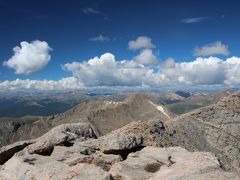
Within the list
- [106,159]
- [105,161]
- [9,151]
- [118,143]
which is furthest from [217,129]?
[105,161]

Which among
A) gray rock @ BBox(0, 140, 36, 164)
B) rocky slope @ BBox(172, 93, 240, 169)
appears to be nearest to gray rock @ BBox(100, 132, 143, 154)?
gray rock @ BBox(0, 140, 36, 164)

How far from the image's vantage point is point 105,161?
39.2 m

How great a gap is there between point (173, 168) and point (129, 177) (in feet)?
14.6

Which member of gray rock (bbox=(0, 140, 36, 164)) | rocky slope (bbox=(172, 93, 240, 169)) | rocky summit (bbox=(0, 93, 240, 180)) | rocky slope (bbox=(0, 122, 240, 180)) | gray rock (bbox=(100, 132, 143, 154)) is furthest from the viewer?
rocky slope (bbox=(172, 93, 240, 169))

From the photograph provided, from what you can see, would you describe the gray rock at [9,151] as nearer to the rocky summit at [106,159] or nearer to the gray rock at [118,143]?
the rocky summit at [106,159]

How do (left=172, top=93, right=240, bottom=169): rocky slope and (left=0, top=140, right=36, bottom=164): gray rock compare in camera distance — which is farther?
(left=172, top=93, right=240, bottom=169): rocky slope

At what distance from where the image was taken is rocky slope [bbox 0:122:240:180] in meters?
32.7

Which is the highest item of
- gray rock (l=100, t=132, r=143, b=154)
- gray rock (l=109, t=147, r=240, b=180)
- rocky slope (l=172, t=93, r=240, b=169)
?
gray rock (l=100, t=132, r=143, b=154)

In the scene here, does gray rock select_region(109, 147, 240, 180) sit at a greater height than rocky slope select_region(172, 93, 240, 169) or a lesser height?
greater

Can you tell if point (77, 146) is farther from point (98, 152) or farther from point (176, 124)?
point (176, 124)

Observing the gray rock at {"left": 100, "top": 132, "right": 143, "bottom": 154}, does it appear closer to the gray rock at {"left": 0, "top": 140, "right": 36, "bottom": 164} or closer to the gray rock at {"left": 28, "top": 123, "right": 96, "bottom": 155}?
the gray rock at {"left": 28, "top": 123, "right": 96, "bottom": 155}

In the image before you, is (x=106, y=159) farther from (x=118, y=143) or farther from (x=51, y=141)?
(x=51, y=141)

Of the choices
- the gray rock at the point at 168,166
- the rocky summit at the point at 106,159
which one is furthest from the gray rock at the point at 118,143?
the gray rock at the point at 168,166

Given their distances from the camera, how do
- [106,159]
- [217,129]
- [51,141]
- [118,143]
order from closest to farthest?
[106,159] → [118,143] → [51,141] → [217,129]
